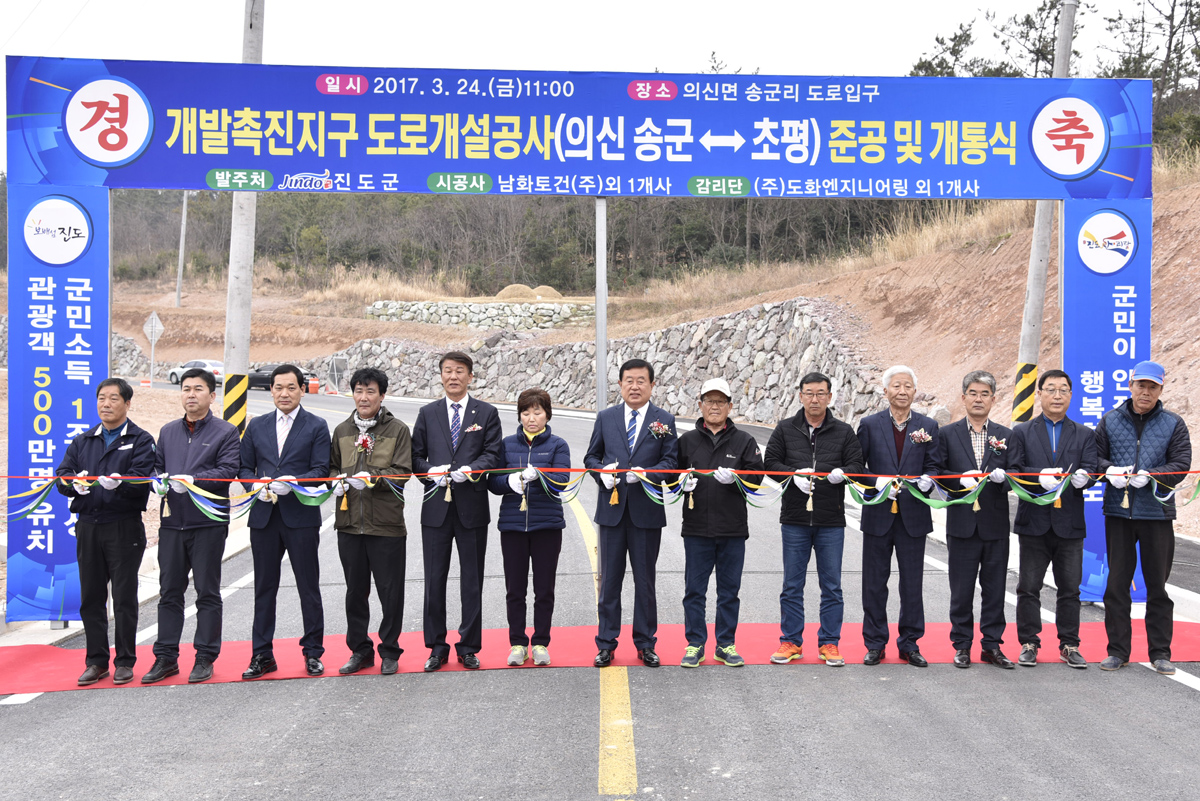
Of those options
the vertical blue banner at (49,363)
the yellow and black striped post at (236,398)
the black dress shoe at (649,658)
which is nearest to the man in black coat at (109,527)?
the vertical blue banner at (49,363)

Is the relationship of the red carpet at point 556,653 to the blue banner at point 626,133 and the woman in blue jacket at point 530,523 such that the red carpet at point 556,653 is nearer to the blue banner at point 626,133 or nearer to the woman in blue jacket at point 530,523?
the woman in blue jacket at point 530,523

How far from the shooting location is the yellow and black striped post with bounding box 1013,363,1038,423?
37.6 feet

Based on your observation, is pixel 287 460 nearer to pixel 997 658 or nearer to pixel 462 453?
pixel 462 453

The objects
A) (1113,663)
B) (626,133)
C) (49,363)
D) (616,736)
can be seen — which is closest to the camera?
(616,736)

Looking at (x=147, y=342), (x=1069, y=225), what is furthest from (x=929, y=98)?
(x=147, y=342)

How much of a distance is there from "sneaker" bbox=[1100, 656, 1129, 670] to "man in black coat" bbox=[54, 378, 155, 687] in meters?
6.24

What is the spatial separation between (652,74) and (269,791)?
6.42m

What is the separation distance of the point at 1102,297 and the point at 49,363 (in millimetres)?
8788

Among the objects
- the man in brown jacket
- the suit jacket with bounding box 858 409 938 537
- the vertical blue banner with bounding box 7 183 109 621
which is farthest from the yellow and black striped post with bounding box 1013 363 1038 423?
the vertical blue banner with bounding box 7 183 109 621

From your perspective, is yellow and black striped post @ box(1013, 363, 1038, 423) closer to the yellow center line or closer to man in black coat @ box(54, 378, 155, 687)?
the yellow center line

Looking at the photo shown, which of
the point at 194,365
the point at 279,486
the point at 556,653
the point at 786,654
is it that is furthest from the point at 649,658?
the point at 194,365

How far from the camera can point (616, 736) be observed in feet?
16.1

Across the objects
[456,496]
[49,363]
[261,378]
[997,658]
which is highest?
[261,378]

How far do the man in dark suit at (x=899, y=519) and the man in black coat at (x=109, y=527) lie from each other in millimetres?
4781
